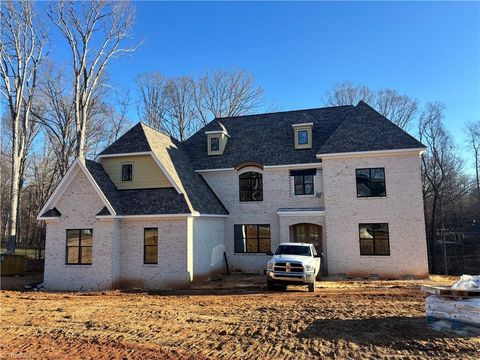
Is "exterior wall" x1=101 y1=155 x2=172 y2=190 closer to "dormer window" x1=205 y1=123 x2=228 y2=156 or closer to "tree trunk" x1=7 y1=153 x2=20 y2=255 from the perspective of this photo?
"dormer window" x1=205 y1=123 x2=228 y2=156

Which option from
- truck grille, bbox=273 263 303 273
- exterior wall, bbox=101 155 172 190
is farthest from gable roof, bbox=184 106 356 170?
truck grille, bbox=273 263 303 273

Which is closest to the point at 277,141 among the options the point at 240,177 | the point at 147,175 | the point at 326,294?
the point at 240,177

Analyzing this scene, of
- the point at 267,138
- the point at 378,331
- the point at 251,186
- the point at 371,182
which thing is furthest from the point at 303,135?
the point at 378,331

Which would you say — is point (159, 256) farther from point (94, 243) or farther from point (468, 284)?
point (468, 284)

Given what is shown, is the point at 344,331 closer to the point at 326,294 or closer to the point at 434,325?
the point at 434,325

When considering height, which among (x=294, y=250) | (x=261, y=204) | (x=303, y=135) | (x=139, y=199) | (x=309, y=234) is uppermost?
(x=303, y=135)

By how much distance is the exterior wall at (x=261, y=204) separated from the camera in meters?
22.0

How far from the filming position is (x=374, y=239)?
1962cm

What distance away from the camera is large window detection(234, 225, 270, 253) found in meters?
22.3

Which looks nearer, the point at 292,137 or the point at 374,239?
the point at 374,239

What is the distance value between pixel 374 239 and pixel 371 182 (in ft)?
10.00

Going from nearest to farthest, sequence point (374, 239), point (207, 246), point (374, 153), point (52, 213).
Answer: point (52, 213)
point (374, 239)
point (374, 153)
point (207, 246)

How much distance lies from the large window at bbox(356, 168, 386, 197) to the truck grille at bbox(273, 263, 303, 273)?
7.11 meters

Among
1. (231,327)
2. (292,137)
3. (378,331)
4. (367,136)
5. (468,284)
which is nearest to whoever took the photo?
(378,331)
